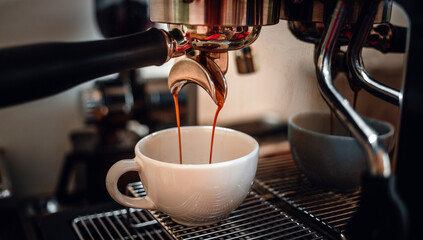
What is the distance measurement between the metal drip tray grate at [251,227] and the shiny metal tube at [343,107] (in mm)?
127

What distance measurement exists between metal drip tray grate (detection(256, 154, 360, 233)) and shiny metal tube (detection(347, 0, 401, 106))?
0.11 m

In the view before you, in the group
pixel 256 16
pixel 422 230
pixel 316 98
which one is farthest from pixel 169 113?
pixel 422 230

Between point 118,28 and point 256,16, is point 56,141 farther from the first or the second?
point 256,16

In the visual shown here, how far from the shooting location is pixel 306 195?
44 cm

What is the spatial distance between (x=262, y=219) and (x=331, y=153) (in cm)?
10

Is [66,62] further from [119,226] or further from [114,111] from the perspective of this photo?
[114,111]

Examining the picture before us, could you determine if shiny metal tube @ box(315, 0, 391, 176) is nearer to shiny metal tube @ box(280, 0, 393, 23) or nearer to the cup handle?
shiny metal tube @ box(280, 0, 393, 23)

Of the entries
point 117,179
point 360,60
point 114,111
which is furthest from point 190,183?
point 114,111

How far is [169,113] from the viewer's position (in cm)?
95

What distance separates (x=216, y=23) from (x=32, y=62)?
0.14 m

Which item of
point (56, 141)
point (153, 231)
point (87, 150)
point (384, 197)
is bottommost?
point (56, 141)

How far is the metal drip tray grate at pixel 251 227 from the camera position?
0.36 m

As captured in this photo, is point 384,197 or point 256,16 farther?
point 256,16

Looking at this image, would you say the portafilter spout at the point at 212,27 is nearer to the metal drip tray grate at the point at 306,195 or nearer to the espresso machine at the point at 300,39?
the espresso machine at the point at 300,39
